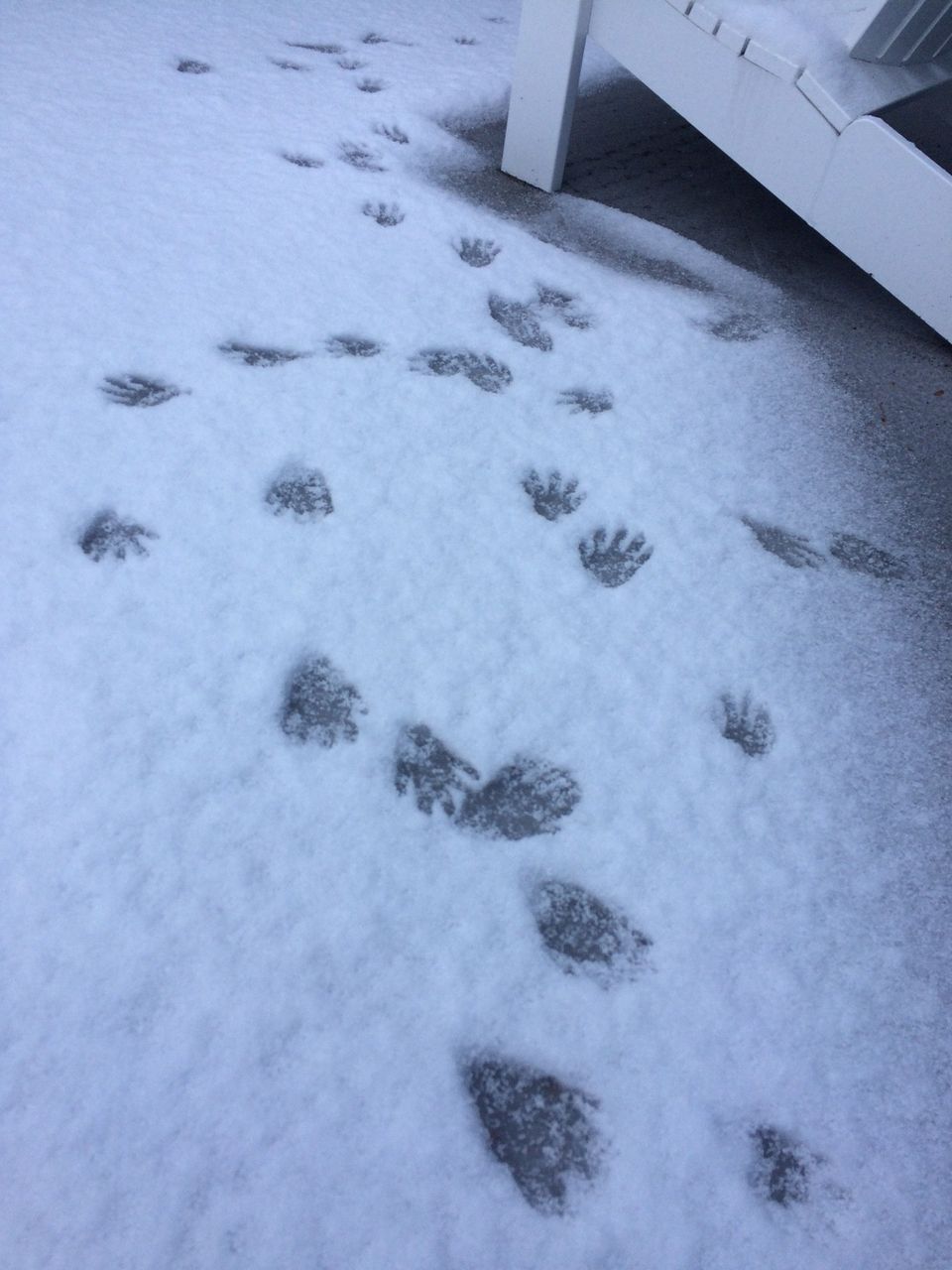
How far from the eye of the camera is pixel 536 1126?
788mm

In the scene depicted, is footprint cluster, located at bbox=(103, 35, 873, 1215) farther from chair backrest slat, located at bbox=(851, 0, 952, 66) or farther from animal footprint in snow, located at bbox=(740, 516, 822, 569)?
chair backrest slat, located at bbox=(851, 0, 952, 66)

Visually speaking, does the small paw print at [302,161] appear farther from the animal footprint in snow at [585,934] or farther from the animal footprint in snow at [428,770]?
the animal footprint in snow at [585,934]

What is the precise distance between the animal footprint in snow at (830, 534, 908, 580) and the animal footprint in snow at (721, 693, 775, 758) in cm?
34

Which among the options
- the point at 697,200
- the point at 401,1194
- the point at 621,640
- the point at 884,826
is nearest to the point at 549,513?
the point at 621,640

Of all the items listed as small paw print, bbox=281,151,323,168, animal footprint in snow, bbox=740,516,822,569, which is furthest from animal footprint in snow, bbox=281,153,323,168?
animal footprint in snow, bbox=740,516,822,569

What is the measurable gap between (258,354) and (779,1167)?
1327 millimetres

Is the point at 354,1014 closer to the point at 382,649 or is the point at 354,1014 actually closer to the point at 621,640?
the point at 382,649

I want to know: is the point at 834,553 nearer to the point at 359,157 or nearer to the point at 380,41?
the point at 359,157

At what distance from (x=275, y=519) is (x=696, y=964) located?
0.80 meters

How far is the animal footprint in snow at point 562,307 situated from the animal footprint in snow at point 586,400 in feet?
0.62

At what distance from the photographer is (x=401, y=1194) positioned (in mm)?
751

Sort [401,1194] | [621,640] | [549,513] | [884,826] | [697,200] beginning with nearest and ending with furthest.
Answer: [401,1194] → [884,826] → [621,640] → [549,513] → [697,200]

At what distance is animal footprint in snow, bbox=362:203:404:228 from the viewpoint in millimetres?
1664

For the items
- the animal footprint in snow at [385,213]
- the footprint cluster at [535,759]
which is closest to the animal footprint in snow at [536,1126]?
the footprint cluster at [535,759]
